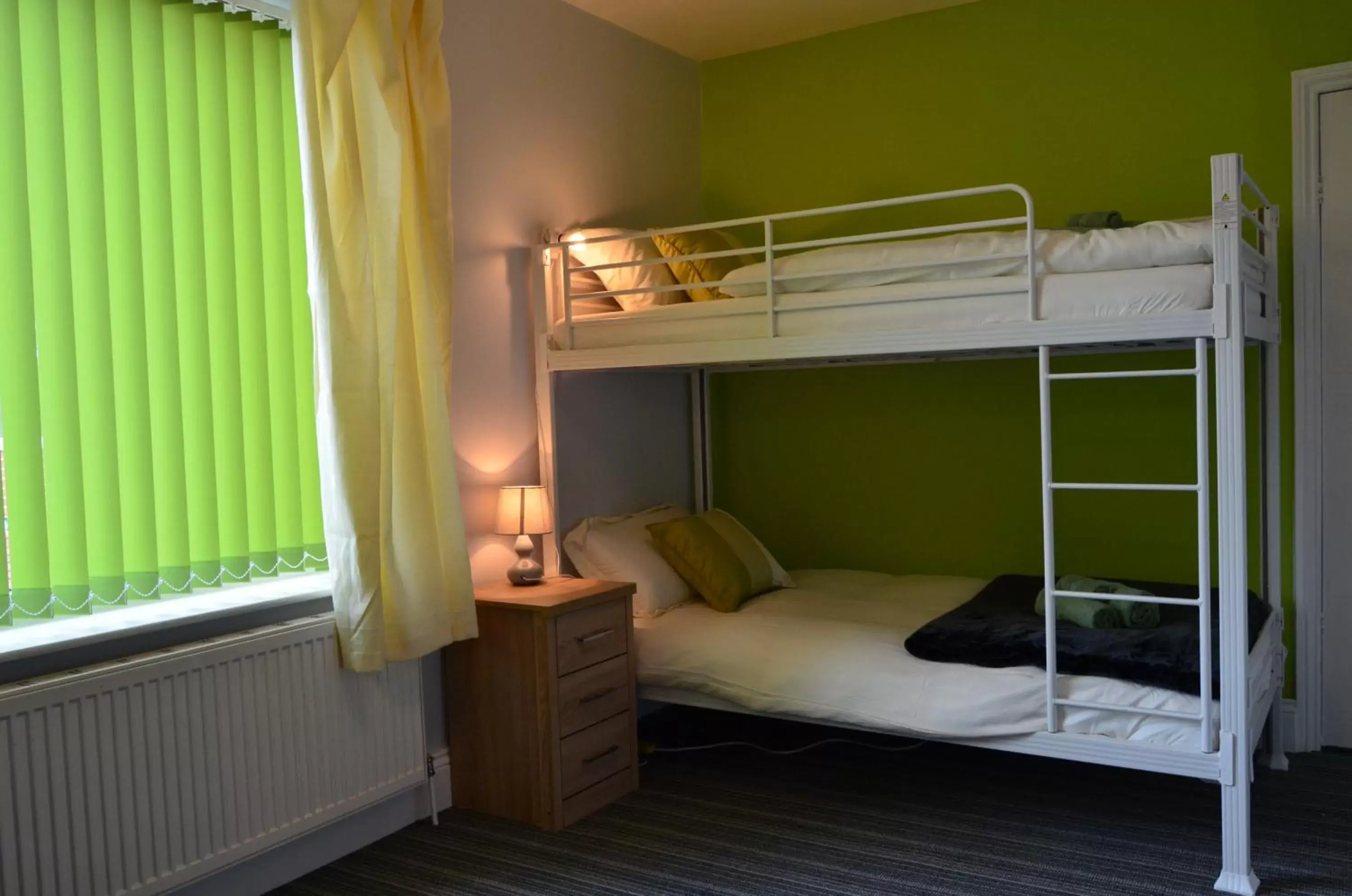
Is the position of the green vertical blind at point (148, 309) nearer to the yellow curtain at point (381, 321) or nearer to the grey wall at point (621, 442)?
the yellow curtain at point (381, 321)

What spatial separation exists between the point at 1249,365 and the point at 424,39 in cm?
297

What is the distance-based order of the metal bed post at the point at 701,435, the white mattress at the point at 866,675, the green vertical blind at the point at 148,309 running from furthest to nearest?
the metal bed post at the point at 701,435 < the white mattress at the point at 866,675 < the green vertical blind at the point at 148,309

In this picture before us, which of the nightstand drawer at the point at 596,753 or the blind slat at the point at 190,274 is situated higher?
the blind slat at the point at 190,274

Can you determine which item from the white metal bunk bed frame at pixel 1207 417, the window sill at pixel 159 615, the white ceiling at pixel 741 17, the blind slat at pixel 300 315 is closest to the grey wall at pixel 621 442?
the white metal bunk bed frame at pixel 1207 417

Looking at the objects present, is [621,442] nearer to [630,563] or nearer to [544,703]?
[630,563]

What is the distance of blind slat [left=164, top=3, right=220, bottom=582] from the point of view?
2756 mm

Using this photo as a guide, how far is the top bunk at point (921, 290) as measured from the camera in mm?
2811

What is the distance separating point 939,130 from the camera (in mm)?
4363

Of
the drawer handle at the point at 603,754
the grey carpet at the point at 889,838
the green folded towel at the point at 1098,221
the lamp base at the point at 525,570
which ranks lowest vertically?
the grey carpet at the point at 889,838

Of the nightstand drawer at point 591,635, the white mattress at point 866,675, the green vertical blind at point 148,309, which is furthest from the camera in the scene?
→ the nightstand drawer at point 591,635

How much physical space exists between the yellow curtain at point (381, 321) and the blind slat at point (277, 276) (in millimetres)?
148

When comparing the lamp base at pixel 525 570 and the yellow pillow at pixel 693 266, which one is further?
the yellow pillow at pixel 693 266

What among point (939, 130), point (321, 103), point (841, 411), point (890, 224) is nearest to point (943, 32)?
point (939, 130)

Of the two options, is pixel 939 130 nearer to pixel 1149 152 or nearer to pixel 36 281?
pixel 1149 152
